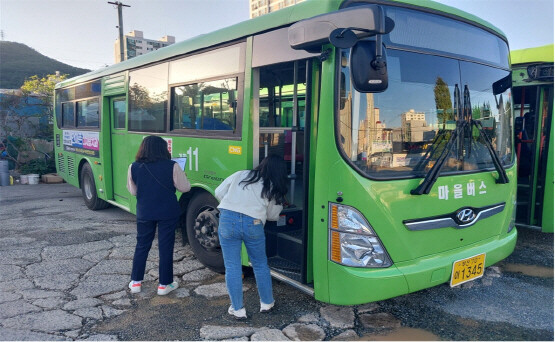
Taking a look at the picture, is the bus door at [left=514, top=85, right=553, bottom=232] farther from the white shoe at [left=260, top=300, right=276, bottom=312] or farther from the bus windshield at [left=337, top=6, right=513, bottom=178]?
the white shoe at [left=260, top=300, right=276, bottom=312]

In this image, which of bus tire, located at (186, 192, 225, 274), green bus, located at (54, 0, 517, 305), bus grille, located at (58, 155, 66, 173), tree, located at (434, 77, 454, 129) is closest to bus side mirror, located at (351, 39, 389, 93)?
green bus, located at (54, 0, 517, 305)

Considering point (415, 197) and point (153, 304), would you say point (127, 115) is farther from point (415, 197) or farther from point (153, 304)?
point (415, 197)

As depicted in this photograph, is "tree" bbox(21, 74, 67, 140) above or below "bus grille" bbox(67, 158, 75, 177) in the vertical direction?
above

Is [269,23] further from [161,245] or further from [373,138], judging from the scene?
[161,245]

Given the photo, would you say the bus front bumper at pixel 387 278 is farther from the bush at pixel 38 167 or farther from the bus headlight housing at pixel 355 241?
the bush at pixel 38 167

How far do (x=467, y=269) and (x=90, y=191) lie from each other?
6.75 meters

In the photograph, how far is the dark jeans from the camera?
12.8 ft

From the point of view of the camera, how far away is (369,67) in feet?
8.86

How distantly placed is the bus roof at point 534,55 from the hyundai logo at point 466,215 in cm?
340

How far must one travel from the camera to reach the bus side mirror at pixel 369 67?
106 inches

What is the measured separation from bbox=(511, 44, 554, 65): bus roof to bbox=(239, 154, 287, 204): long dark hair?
434 centimetres

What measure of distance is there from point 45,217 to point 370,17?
21.9 feet

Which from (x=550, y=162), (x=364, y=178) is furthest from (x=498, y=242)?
(x=550, y=162)

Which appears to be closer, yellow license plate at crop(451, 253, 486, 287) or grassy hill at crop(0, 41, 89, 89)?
yellow license plate at crop(451, 253, 486, 287)
